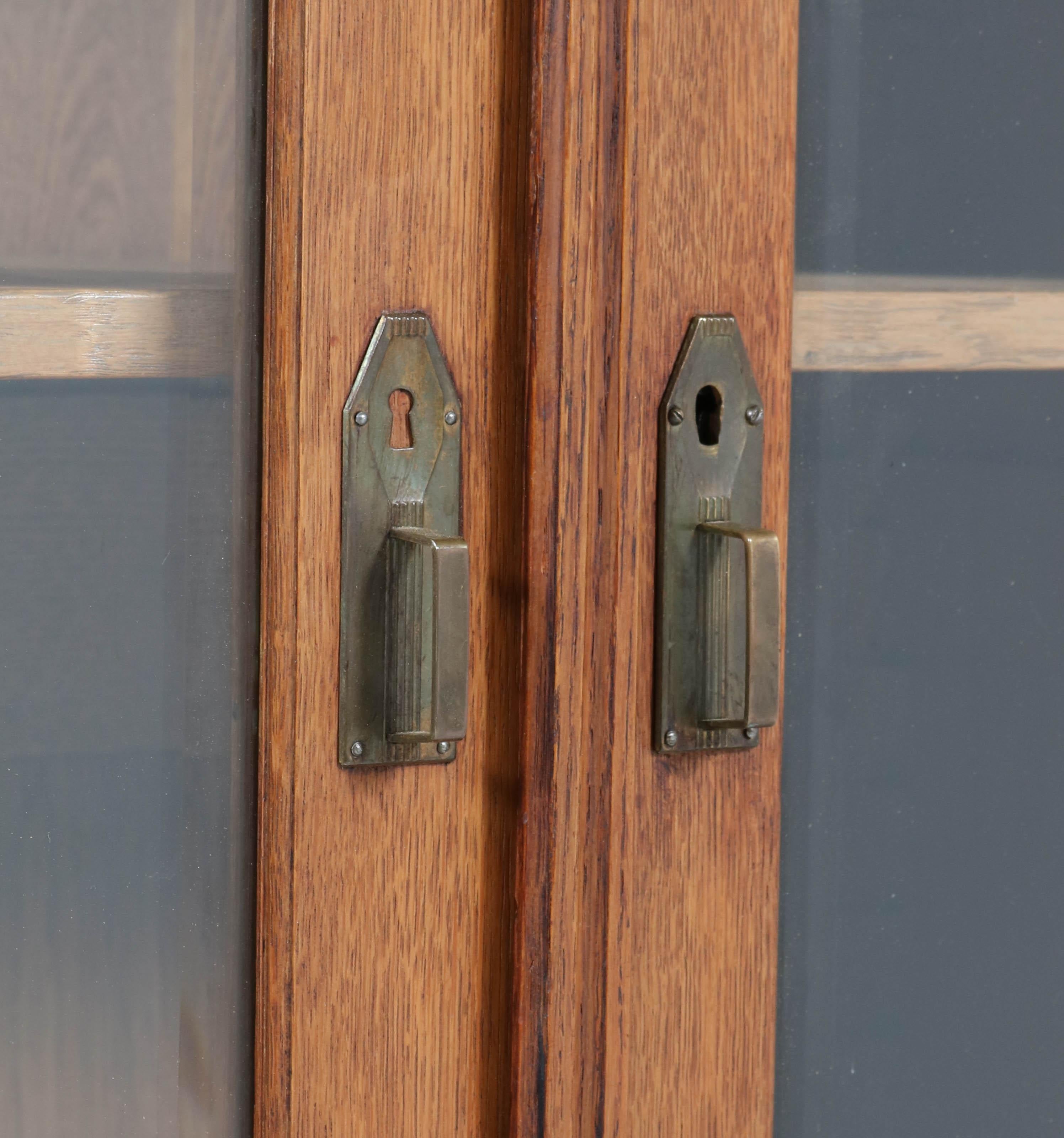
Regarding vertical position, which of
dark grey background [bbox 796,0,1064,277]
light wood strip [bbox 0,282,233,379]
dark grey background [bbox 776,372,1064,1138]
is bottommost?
dark grey background [bbox 776,372,1064,1138]

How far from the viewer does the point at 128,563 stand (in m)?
0.57

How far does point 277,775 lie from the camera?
22.7 inches

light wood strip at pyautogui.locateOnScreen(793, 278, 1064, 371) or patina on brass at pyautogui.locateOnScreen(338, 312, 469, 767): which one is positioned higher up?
light wood strip at pyautogui.locateOnScreen(793, 278, 1064, 371)

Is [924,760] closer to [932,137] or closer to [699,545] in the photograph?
[699,545]

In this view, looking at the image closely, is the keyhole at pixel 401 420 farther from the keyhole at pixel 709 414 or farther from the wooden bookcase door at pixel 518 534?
the keyhole at pixel 709 414

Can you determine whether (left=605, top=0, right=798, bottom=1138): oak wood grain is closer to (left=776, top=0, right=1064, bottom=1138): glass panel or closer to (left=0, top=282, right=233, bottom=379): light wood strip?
(left=776, top=0, right=1064, bottom=1138): glass panel

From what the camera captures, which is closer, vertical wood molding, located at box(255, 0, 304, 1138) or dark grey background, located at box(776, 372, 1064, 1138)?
vertical wood molding, located at box(255, 0, 304, 1138)

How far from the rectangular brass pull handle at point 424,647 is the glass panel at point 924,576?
0.17m

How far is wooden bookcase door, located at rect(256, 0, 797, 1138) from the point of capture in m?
0.57

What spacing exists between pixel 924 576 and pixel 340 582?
28cm

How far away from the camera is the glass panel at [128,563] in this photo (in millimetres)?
546

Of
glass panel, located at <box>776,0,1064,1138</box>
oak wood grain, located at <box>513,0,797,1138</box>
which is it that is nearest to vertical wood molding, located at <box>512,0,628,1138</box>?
oak wood grain, located at <box>513,0,797,1138</box>

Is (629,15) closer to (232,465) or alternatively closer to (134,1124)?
(232,465)

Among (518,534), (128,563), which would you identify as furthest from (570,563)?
(128,563)
